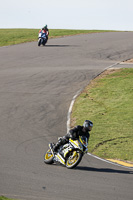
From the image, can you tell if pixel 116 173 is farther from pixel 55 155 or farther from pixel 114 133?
pixel 114 133

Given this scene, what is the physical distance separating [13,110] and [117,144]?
21.9 ft

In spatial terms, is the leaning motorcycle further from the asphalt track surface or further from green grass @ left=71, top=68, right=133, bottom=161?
green grass @ left=71, top=68, right=133, bottom=161

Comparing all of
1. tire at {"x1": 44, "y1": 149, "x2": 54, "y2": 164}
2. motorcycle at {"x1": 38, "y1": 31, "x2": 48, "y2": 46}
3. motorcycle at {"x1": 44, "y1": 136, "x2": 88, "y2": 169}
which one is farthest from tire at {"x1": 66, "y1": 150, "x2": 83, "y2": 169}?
motorcycle at {"x1": 38, "y1": 31, "x2": 48, "y2": 46}

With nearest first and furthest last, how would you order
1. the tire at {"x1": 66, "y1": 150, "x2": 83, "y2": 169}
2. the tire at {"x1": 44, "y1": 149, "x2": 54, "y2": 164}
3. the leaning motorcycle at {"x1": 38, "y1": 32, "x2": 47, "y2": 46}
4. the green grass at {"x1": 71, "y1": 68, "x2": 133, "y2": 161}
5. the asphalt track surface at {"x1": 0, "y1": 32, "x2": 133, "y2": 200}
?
the asphalt track surface at {"x1": 0, "y1": 32, "x2": 133, "y2": 200} → the tire at {"x1": 66, "y1": 150, "x2": 83, "y2": 169} → the tire at {"x1": 44, "y1": 149, "x2": 54, "y2": 164} → the green grass at {"x1": 71, "y1": 68, "x2": 133, "y2": 161} → the leaning motorcycle at {"x1": 38, "y1": 32, "x2": 47, "y2": 46}

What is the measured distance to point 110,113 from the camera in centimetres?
1878

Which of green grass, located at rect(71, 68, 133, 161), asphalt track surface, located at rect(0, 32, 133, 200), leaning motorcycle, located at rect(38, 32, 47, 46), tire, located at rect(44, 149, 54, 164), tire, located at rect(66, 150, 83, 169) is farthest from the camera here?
leaning motorcycle, located at rect(38, 32, 47, 46)

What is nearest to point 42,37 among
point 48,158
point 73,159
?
point 48,158

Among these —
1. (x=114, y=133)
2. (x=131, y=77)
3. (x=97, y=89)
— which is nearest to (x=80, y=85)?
(x=97, y=89)

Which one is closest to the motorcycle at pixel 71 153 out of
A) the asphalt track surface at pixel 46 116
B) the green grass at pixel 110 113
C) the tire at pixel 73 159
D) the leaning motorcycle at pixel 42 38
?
the tire at pixel 73 159

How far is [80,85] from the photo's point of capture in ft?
80.9

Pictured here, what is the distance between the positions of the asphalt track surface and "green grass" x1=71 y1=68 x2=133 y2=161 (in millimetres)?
870

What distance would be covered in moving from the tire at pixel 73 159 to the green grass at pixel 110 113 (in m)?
2.22

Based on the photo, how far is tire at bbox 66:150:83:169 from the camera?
11.4 meters

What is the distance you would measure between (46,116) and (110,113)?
319 centimetres
